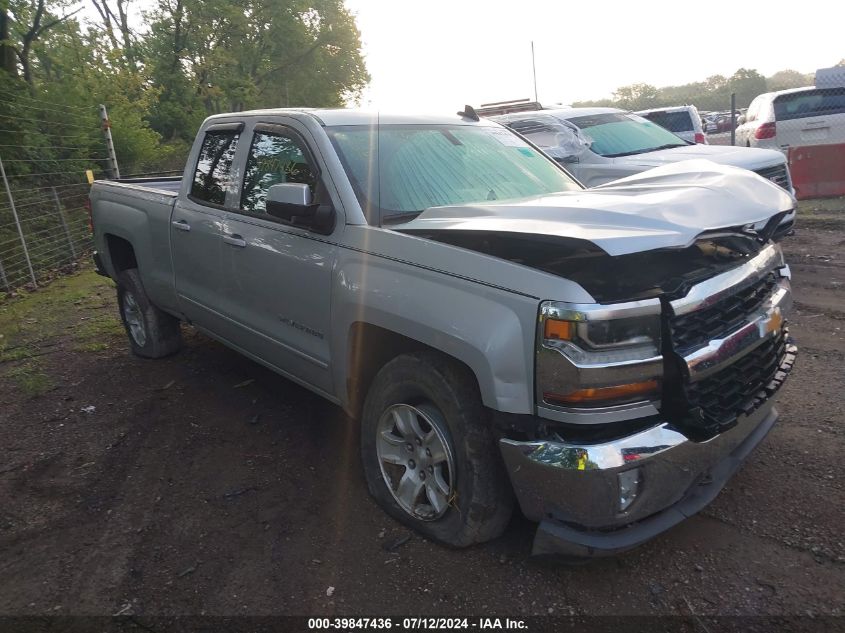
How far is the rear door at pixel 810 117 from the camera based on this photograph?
1134 centimetres

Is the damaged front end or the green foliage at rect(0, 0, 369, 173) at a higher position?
the green foliage at rect(0, 0, 369, 173)

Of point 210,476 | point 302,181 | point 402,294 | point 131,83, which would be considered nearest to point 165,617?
point 210,476

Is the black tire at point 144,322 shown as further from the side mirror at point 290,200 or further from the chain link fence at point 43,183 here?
the chain link fence at point 43,183

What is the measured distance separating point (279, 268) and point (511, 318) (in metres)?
1.70

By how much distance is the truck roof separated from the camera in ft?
12.6

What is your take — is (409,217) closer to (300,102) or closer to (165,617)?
(165,617)

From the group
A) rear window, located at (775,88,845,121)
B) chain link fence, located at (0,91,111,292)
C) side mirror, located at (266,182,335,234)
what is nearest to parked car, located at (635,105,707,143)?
rear window, located at (775,88,845,121)

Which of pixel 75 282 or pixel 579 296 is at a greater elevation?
pixel 579 296

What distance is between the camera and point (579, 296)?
93.1 inches

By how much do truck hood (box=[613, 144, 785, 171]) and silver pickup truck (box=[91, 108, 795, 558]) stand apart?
414cm

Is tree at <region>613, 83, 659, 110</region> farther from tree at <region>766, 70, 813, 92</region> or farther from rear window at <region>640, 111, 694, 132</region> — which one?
rear window at <region>640, 111, 694, 132</region>

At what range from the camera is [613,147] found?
8484mm

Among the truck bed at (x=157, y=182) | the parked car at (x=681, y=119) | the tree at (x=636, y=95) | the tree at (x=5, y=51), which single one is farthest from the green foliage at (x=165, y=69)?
the tree at (x=636, y=95)

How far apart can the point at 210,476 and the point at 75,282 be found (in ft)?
25.7
